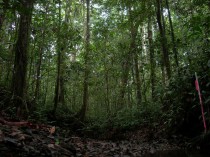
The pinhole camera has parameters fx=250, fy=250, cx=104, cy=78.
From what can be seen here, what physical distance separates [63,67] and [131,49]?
376 cm

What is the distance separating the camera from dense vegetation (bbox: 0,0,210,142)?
676 centimetres

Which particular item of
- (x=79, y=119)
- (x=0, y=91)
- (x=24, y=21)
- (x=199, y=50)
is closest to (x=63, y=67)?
(x=79, y=119)

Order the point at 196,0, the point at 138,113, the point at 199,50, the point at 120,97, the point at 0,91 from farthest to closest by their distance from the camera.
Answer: the point at 120,97 < the point at 138,113 < the point at 196,0 < the point at 0,91 < the point at 199,50

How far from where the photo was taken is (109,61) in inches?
571

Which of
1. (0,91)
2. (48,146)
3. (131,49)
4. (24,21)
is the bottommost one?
(48,146)

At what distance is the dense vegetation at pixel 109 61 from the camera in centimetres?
676

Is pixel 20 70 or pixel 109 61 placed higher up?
pixel 109 61

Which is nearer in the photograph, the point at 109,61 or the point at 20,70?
the point at 20,70

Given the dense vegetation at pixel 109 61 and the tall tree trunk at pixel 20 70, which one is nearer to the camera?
the tall tree trunk at pixel 20 70

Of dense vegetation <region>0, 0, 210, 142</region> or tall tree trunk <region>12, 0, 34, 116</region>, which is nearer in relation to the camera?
tall tree trunk <region>12, 0, 34, 116</region>

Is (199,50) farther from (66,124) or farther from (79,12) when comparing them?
(79,12)

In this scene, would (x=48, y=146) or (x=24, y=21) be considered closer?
(x=48, y=146)

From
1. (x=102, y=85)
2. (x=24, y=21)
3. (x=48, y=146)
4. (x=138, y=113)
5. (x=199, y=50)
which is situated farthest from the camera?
(x=102, y=85)

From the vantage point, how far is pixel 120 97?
13.3 m
